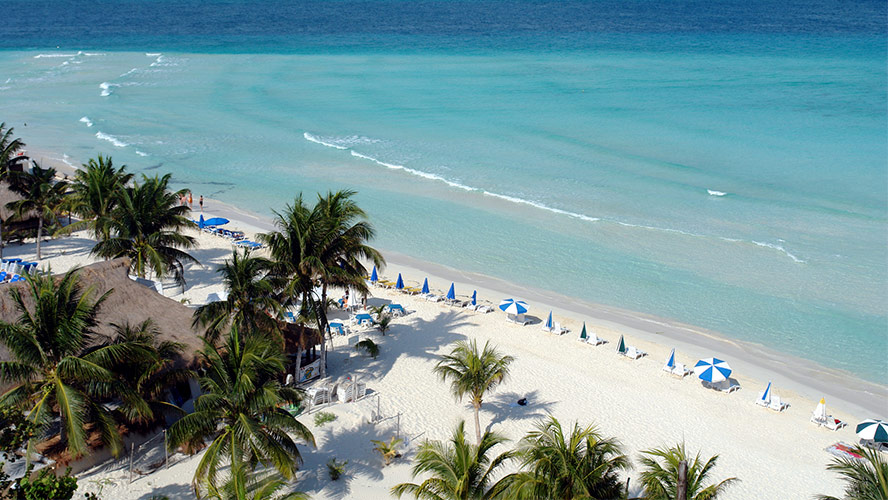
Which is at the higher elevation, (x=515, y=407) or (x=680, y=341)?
(x=680, y=341)

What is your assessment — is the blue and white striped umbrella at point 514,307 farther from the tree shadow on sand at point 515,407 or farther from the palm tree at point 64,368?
the palm tree at point 64,368

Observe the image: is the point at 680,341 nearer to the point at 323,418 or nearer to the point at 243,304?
the point at 323,418

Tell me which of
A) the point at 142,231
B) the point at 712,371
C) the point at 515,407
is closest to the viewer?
the point at 515,407

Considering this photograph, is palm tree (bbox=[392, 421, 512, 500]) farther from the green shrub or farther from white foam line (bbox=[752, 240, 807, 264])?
white foam line (bbox=[752, 240, 807, 264])

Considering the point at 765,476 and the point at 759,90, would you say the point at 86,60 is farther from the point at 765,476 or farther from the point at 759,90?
the point at 765,476

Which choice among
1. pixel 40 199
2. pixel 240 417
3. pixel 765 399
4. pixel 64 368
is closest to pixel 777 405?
pixel 765 399

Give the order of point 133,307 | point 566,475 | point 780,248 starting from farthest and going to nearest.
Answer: point 780,248, point 133,307, point 566,475

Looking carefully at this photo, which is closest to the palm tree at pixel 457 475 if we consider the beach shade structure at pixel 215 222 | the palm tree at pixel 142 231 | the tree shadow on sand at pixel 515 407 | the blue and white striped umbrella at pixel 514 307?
the tree shadow on sand at pixel 515 407
